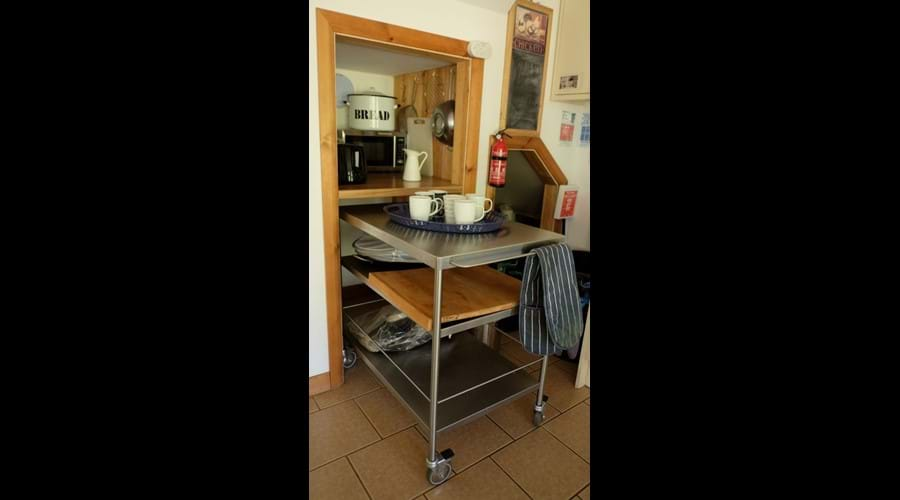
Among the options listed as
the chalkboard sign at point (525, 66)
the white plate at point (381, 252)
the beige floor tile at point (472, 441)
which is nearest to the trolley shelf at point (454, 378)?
the beige floor tile at point (472, 441)

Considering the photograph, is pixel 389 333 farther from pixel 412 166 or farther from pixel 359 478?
pixel 412 166

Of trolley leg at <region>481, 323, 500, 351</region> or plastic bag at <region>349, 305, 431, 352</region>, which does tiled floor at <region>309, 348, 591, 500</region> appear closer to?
plastic bag at <region>349, 305, 431, 352</region>

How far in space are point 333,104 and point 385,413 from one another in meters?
1.23

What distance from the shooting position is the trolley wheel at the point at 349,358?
1.92 metres

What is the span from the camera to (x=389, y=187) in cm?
162

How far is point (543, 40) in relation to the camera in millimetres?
1929

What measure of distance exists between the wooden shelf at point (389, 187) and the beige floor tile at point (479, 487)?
3.48ft

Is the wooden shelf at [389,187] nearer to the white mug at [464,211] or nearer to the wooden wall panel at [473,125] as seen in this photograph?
the wooden wall panel at [473,125]

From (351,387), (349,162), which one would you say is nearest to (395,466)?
(351,387)

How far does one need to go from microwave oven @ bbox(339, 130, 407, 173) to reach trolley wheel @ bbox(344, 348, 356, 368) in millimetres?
896
